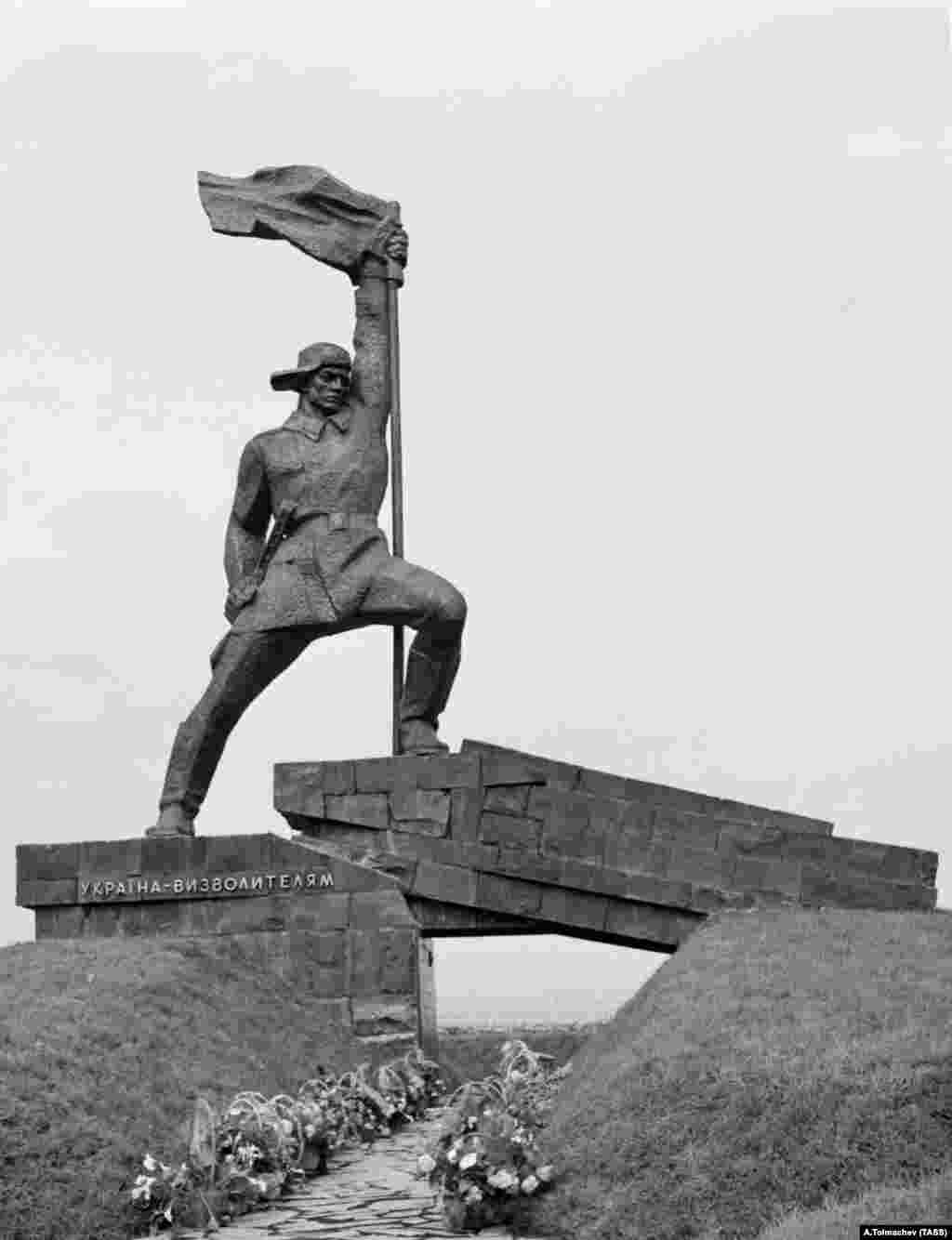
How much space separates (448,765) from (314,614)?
167 cm

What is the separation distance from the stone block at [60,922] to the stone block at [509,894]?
11.1ft

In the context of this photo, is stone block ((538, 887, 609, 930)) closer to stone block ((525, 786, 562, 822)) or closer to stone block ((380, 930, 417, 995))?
stone block ((525, 786, 562, 822))

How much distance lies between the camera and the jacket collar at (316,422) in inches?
597

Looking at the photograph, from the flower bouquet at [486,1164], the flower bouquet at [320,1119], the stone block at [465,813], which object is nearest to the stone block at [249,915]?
the stone block at [465,813]

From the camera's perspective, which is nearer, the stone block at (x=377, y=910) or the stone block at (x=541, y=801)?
the stone block at (x=377, y=910)

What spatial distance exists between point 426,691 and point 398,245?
3.99 m

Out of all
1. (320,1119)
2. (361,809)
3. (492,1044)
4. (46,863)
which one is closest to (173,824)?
(46,863)

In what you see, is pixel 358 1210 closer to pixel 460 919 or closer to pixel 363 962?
pixel 363 962

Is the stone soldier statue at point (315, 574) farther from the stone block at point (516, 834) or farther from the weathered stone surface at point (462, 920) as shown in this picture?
the weathered stone surface at point (462, 920)

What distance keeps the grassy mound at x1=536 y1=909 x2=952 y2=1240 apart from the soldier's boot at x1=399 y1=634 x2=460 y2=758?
4616mm

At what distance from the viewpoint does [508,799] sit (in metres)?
14.4

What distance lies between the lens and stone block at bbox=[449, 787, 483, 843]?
47.2ft

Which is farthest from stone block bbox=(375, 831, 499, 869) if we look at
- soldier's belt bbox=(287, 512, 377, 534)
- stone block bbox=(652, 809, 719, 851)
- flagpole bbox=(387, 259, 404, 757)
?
soldier's belt bbox=(287, 512, 377, 534)

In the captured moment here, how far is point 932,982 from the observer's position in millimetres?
10555
